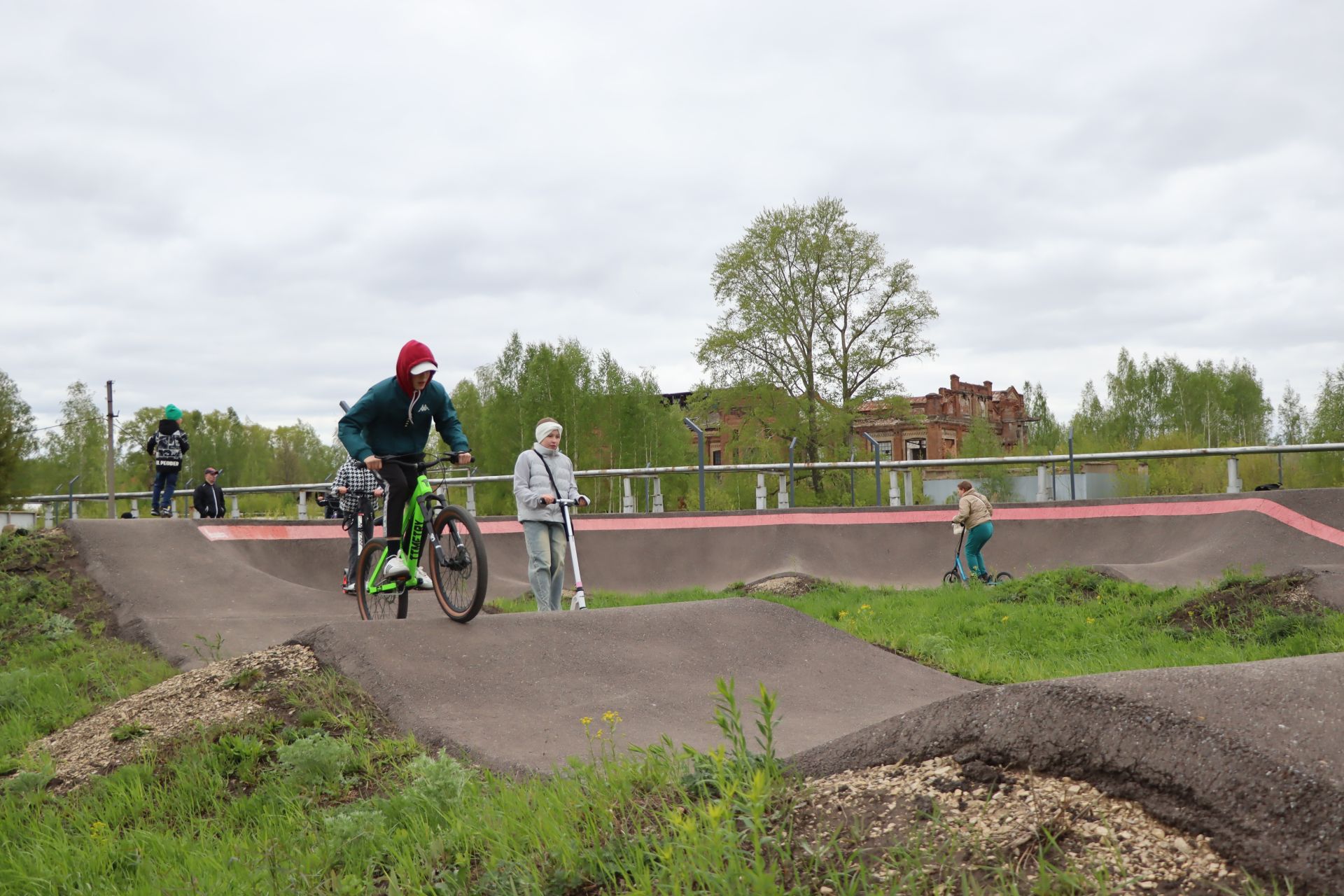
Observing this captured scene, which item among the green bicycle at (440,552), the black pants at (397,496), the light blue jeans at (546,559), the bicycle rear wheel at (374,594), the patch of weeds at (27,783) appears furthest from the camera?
the light blue jeans at (546,559)

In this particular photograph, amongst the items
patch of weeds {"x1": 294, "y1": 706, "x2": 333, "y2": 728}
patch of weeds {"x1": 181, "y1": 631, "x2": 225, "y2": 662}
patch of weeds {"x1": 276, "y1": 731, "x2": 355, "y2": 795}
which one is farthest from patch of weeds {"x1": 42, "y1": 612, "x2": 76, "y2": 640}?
patch of weeds {"x1": 276, "y1": 731, "x2": 355, "y2": 795}

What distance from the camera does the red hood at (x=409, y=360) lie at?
7129 millimetres

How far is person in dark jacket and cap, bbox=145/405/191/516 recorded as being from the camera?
16.2 m

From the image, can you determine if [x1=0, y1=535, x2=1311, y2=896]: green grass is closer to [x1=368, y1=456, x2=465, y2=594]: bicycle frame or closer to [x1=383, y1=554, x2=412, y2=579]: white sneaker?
[x1=383, y1=554, x2=412, y2=579]: white sneaker

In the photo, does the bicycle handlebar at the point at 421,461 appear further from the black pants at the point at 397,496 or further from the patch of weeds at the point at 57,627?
the patch of weeds at the point at 57,627

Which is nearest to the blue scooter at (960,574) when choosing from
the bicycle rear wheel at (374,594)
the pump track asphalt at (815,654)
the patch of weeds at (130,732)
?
the pump track asphalt at (815,654)

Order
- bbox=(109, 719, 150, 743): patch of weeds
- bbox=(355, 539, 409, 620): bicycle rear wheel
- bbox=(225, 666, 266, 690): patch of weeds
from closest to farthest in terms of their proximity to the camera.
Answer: bbox=(109, 719, 150, 743): patch of weeds → bbox=(225, 666, 266, 690): patch of weeds → bbox=(355, 539, 409, 620): bicycle rear wheel

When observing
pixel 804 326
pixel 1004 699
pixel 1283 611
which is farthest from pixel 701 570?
pixel 804 326

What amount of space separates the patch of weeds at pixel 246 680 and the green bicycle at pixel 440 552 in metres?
1.42

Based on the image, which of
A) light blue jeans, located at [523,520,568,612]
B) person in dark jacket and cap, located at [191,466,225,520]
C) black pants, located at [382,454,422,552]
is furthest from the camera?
person in dark jacket and cap, located at [191,466,225,520]

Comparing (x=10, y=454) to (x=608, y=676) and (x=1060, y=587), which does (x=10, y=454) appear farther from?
(x=1060, y=587)

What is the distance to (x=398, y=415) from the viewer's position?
7.27 metres

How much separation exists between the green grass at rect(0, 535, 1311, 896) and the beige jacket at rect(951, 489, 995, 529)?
8.25 metres

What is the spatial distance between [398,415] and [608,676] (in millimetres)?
2338
